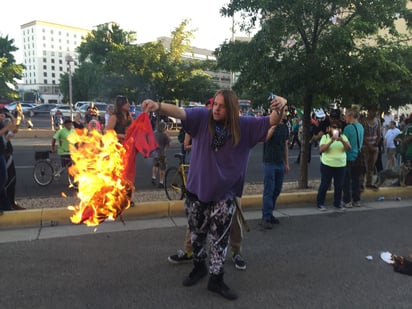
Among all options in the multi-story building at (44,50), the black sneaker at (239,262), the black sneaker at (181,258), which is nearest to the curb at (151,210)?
the black sneaker at (181,258)

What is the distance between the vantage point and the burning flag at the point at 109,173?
141 inches

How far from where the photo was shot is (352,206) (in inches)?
281

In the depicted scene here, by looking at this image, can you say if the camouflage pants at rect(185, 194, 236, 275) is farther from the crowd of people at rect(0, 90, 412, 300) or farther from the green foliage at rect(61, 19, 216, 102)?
the green foliage at rect(61, 19, 216, 102)

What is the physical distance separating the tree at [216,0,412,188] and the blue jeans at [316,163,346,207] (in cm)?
160

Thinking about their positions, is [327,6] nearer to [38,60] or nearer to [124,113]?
[124,113]

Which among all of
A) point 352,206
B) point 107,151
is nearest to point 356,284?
point 107,151

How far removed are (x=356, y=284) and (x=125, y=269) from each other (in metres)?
2.48

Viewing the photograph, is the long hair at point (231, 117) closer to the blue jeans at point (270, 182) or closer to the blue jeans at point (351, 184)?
the blue jeans at point (270, 182)

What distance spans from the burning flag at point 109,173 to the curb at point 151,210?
2.41m

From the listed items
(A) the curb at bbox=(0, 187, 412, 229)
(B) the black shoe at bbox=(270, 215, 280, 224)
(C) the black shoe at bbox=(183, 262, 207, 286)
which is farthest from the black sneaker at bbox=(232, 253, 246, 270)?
(A) the curb at bbox=(0, 187, 412, 229)

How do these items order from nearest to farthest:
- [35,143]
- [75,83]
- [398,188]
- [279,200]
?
[279,200], [398,188], [35,143], [75,83]

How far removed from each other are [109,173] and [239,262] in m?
1.79

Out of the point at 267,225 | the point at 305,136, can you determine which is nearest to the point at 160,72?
the point at 305,136

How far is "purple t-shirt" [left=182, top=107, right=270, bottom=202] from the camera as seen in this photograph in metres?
3.46
